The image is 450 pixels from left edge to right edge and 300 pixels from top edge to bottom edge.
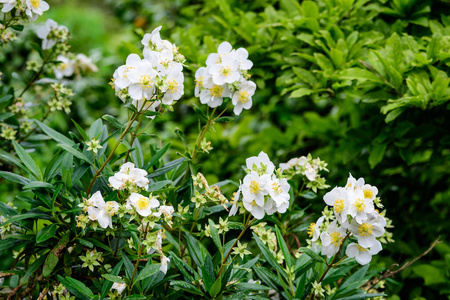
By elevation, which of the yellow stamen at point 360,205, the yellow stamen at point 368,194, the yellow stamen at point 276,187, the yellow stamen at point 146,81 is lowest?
the yellow stamen at point 368,194

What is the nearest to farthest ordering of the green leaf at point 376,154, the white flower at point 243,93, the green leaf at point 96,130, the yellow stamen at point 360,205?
the yellow stamen at point 360,205
the white flower at point 243,93
the green leaf at point 96,130
the green leaf at point 376,154

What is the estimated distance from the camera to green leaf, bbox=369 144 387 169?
1700 mm

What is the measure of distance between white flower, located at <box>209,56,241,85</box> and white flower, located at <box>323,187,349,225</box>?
42 cm

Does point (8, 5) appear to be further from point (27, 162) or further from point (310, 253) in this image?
point (310, 253)

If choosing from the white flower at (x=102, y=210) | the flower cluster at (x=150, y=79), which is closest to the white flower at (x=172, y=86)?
the flower cluster at (x=150, y=79)

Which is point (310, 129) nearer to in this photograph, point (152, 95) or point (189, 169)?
point (189, 169)

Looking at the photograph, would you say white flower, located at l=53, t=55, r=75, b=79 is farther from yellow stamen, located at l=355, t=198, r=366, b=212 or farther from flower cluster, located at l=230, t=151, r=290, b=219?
yellow stamen, located at l=355, t=198, r=366, b=212

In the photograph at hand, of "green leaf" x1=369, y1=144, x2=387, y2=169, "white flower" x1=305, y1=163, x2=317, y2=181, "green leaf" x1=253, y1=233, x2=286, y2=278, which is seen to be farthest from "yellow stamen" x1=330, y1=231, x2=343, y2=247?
"green leaf" x1=369, y1=144, x2=387, y2=169

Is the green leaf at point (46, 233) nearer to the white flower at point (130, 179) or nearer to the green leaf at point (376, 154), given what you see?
the white flower at point (130, 179)

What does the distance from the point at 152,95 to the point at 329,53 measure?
0.87m

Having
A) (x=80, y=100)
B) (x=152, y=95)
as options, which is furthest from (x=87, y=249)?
(x=80, y=100)

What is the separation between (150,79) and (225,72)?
0.76ft

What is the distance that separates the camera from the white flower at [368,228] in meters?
1.08

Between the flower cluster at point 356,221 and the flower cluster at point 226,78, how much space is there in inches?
15.8
